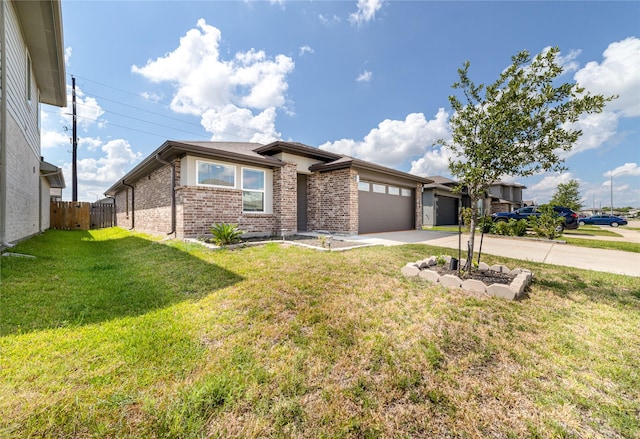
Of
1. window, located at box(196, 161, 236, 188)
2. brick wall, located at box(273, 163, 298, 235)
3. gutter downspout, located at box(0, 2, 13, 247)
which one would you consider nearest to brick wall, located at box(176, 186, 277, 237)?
window, located at box(196, 161, 236, 188)

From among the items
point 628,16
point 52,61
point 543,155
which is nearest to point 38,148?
point 52,61

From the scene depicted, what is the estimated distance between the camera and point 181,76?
12.5m

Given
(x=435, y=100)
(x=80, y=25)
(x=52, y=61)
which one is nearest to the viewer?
(x=80, y=25)

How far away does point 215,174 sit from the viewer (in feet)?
27.4

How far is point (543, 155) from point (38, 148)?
16.1 metres

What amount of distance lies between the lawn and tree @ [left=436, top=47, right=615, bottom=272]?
193cm

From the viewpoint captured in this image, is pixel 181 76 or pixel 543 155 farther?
pixel 181 76

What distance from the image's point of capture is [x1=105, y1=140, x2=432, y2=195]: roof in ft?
24.9

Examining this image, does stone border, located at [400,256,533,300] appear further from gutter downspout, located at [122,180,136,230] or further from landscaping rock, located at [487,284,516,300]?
gutter downspout, located at [122,180,136,230]

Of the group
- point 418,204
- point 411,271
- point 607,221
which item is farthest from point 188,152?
point 607,221

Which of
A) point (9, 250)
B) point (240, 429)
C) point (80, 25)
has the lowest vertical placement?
point (240, 429)

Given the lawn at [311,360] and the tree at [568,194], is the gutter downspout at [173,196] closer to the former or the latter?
the lawn at [311,360]

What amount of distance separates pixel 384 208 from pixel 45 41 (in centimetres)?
1363

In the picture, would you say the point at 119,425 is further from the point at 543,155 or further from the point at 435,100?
the point at 435,100
